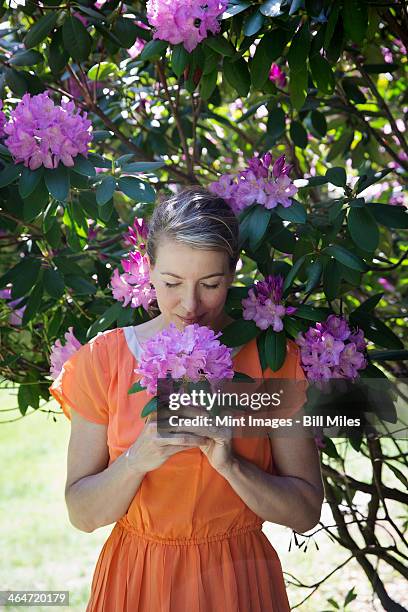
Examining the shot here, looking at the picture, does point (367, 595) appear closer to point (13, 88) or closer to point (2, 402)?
point (2, 402)

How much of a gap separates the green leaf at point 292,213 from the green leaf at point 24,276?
0.60 metres

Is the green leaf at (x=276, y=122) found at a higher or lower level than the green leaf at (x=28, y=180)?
higher

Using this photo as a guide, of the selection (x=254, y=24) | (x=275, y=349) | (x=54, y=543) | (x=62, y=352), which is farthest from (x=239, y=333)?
(x=54, y=543)

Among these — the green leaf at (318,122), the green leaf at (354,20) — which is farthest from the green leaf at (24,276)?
the green leaf at (318,122)

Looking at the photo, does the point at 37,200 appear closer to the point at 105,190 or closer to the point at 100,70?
the point at 105,190

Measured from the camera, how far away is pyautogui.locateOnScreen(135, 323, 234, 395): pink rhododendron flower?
48.3 inches

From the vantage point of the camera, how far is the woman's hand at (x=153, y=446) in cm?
133

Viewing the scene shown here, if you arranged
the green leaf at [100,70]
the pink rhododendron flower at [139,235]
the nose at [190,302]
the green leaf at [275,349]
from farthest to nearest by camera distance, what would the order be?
Answer: the green leaf at [100,70], the pink rhododendron flower at [139,235], the green leaf at [275,349], the nose at [190,302]

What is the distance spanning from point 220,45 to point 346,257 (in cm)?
50

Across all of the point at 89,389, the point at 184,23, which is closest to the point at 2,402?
the point at 89,389

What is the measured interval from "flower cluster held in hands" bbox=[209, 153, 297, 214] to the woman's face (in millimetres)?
269

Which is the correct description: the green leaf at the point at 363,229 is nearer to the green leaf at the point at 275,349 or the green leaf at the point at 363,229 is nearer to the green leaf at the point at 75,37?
the green leaf at the point at 275,349

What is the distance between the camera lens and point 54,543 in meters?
2.67

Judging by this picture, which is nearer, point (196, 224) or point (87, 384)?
point (196, 224)
